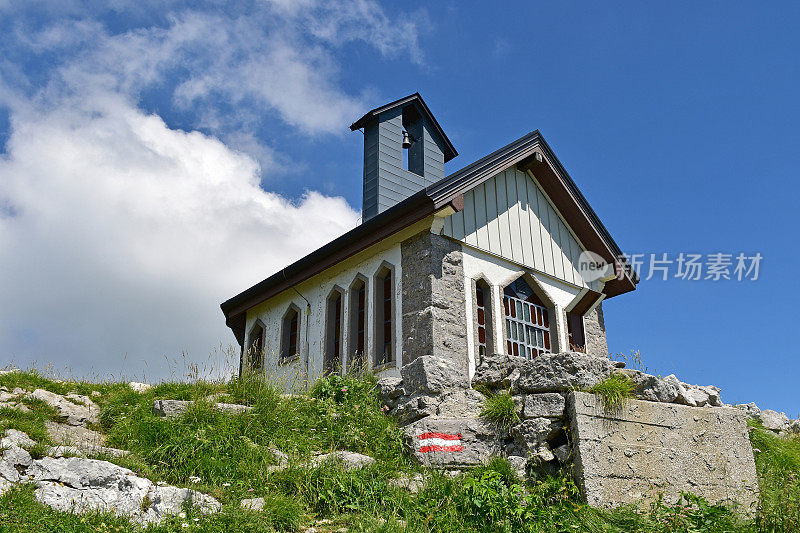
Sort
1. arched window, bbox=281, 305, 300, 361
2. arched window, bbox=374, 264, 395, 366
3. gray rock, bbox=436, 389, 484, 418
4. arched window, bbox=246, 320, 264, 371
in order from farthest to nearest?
1. arched window, bbox=246, 320, 264, 371
2. arched window, bbox=281, 305, 300, 361
3. arched window, bbox=374, 264, 395, 366
4. gray rock, bbox=436, 389, 484, 418

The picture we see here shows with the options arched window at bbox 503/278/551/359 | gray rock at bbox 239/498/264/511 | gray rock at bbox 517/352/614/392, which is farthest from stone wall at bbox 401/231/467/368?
gray rock at bbox 239/498/264/511

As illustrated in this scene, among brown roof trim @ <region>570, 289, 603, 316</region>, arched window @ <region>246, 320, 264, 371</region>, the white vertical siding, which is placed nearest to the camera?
the white vertical siding

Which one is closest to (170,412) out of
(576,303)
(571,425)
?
(571,425)

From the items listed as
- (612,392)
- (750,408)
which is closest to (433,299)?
(612,392)

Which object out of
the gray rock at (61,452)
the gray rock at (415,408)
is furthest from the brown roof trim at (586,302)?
the gray rock at (61,452)

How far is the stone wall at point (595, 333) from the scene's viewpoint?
1323cm

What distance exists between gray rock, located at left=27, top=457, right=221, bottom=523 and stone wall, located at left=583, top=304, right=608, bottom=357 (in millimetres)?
8521

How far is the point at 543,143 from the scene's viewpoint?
1280 cm

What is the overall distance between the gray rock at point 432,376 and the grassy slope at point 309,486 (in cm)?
86

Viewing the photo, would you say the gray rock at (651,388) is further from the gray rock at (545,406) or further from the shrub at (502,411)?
the shrub at (502,411)

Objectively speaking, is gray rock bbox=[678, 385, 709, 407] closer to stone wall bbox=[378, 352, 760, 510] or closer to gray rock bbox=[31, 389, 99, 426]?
stone wall bbox=[378, 352, 760, 510]

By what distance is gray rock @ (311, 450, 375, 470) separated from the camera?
776 centimetres

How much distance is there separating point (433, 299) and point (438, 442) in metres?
2.52

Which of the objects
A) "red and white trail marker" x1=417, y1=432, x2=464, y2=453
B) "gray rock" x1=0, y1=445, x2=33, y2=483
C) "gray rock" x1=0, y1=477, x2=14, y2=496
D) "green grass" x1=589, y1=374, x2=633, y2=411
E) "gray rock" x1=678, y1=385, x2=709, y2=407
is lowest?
"gray rock" x1=0, y1=477, x2=14, y2=496
